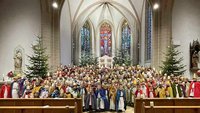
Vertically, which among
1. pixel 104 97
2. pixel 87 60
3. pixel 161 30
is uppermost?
pixel 161 30

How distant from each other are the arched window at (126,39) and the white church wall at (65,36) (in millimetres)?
8956

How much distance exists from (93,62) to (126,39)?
6157 millimetres

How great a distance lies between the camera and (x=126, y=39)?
36.8 metres

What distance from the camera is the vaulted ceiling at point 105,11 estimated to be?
29906mm

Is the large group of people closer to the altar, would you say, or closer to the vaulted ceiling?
the vaulted ceiling

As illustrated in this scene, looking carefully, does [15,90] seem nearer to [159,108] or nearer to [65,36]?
[159,108]

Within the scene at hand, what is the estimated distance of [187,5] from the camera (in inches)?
703

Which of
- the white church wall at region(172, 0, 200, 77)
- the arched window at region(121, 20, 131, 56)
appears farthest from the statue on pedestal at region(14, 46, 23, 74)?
the arched window at region(121, 20, 131, 56)

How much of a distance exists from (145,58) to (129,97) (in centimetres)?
1420

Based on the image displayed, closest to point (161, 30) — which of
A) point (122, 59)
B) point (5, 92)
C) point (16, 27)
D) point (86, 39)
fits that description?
point (16, 27)

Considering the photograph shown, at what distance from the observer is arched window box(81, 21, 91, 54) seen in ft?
121

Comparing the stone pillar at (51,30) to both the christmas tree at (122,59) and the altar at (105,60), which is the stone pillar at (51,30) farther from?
the altar at (105,60)

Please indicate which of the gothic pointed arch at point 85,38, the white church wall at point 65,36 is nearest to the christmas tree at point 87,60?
the gothic pointed arch at point 85,38

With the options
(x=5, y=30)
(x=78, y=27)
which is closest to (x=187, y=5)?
(x=5, y=30)
